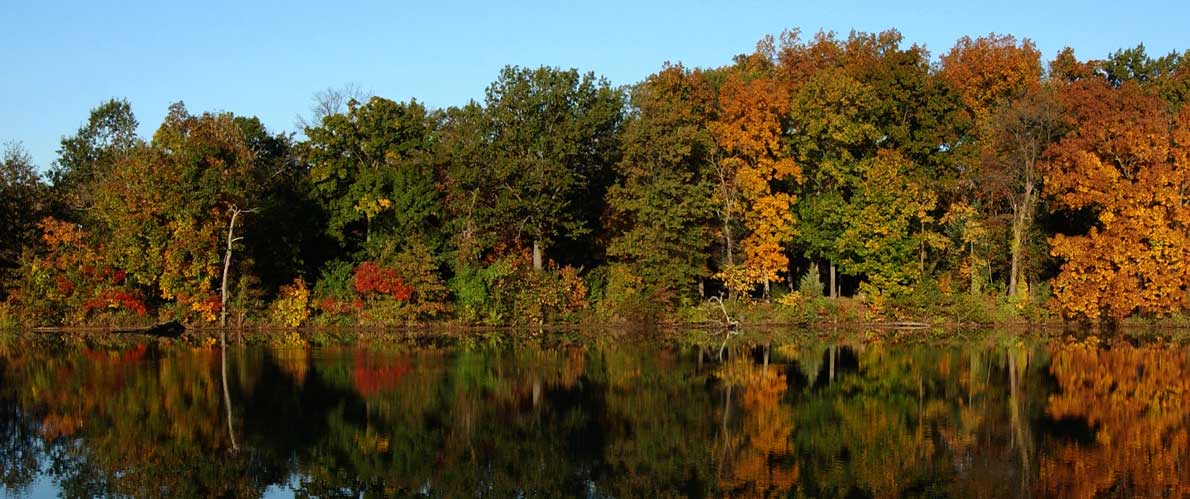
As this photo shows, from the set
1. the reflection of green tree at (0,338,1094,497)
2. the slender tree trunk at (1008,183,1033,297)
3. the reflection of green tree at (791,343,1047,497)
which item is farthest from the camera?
the slender tree trunk at (1008,183,1033,297)

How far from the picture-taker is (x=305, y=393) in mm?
25141

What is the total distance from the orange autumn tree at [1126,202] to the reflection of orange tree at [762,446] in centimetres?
2370

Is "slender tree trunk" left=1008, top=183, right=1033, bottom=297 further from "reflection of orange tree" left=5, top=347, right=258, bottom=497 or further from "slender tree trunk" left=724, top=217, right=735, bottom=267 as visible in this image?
Answer: "reflection of orange tree" left=5, top=347, right=258, bottom=497

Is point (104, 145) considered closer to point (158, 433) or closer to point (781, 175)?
point (781, 175)

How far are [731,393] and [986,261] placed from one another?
2835 cm

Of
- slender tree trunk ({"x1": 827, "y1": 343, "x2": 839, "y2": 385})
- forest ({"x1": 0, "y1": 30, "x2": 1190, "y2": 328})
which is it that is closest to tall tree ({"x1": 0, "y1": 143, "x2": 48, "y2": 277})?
forest ({"x1": 0, "y1": 30, "x2": 1190, "y2": 328})

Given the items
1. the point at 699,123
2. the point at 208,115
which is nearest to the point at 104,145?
the point at 208,115

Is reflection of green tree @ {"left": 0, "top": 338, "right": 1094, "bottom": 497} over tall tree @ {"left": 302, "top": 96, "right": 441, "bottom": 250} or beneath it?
beneath

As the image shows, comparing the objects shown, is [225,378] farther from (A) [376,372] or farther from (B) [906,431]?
(B) [906,431]

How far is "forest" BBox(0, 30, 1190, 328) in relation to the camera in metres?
45.6

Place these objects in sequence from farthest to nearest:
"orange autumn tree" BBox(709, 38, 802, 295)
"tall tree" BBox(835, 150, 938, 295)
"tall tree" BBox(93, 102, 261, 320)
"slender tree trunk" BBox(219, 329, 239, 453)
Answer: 1. "orange autumn tree" BBox(709, 38, 802, 295)
2. "tall tree" BBox(835, 150, 938, 295)
3. "tall tree" BBox(93, 102, 261, 320)
4. "slender tree trunk" BBox(219, 329, 239, 453)

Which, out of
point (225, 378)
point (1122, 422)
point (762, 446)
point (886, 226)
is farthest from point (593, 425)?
point (886, 226)

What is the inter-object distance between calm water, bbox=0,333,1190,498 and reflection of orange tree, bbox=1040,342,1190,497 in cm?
7

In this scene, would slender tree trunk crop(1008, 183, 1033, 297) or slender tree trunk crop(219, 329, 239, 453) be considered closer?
slender tree trunk crop(219, 329, 239, 453)
